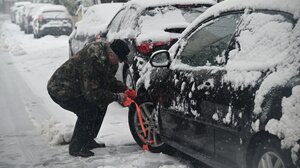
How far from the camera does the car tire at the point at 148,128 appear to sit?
5664 mm

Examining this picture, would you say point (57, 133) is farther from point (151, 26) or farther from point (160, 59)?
point (151, 26)

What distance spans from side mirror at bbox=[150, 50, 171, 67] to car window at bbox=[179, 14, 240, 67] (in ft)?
0.48

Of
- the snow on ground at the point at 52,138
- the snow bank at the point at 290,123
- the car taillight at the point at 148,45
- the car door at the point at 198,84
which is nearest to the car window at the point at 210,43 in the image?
the car door at the point at 198,84

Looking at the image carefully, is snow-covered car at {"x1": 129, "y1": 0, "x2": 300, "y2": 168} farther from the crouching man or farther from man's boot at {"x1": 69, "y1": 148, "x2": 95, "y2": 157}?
man's boot at {"x1": 69, "y1": 148, "x2": 95, "y2": 157}

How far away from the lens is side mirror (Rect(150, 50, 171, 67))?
16.5 ft

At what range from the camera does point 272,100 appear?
3369 millimetres

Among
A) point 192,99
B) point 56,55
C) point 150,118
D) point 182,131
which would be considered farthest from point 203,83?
point 56,55

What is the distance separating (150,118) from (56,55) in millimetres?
11364

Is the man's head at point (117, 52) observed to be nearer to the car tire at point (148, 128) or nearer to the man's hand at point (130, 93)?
the man's hand at point (130, 93)

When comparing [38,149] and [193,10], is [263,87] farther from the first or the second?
[193,10]

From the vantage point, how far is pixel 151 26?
769cm

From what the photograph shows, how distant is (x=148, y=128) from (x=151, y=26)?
240cm

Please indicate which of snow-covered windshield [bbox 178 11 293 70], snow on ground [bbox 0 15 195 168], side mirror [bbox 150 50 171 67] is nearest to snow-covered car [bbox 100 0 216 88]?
snow on ground [bbox 0 15 195 168]

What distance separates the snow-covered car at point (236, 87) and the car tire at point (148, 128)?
13.5 inches
